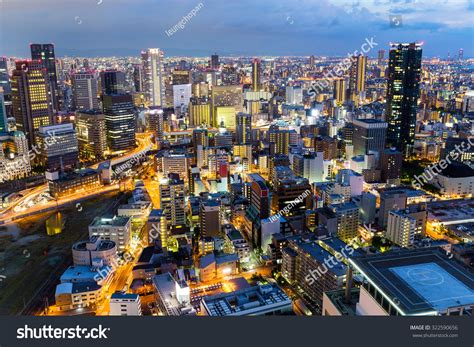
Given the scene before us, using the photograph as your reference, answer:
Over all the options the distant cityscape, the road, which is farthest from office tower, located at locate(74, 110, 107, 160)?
the road

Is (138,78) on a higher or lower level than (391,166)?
higher

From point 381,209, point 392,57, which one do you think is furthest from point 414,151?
point 381,209

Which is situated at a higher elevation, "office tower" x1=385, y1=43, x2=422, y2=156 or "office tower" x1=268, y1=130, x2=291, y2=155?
"office tower" x1=385, y1=43, x2=422, y2=156

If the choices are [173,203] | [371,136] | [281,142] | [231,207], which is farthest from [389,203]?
[281,142]

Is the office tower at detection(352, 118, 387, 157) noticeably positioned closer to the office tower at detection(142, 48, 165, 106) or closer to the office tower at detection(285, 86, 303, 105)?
the office tower at detection(285, 86, 303, 105)

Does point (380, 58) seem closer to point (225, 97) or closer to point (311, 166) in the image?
point (225, 97)

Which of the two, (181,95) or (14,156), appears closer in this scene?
(14,156)

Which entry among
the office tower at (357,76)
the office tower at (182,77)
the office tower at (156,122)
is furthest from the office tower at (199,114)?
the office tower at (357,76)
